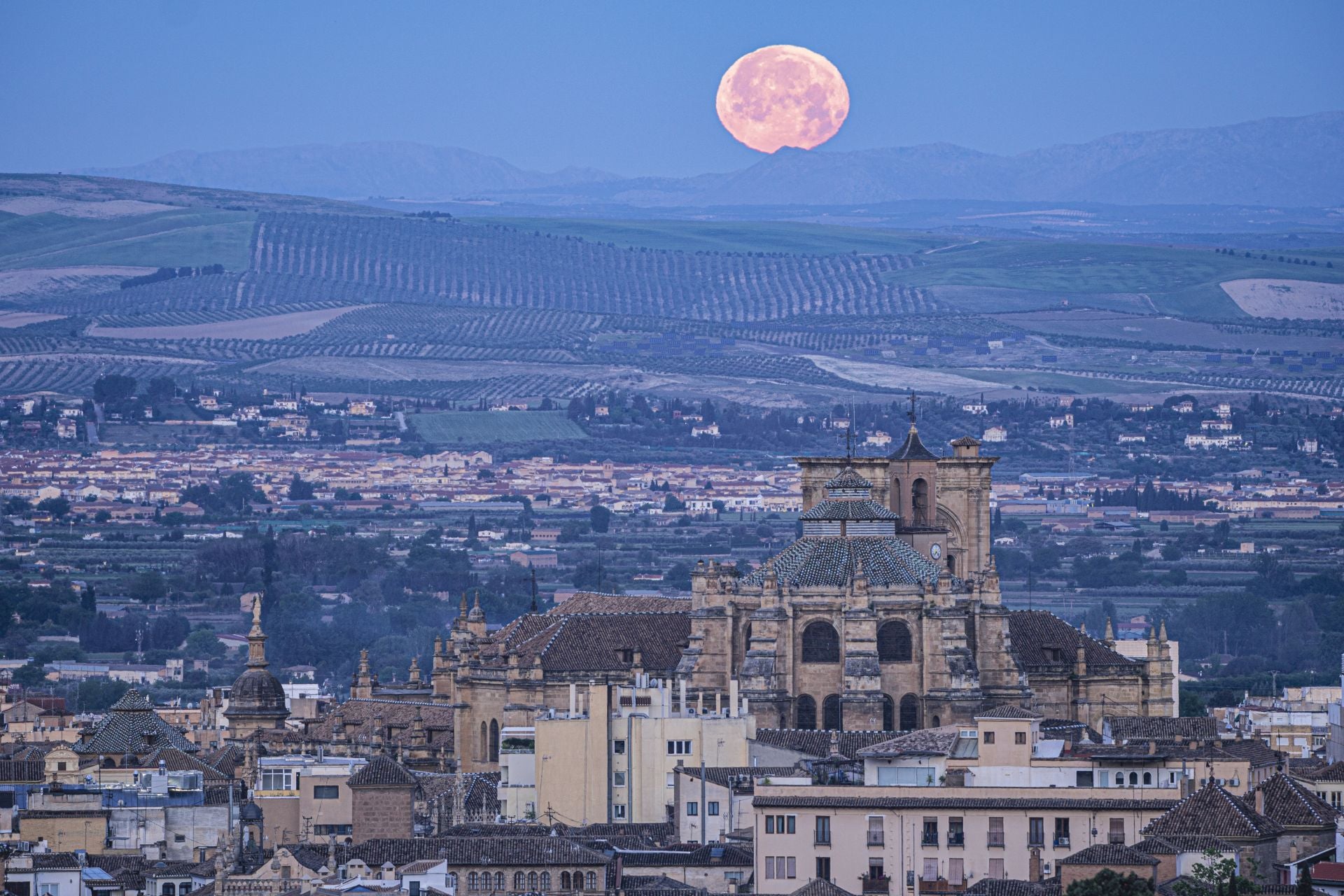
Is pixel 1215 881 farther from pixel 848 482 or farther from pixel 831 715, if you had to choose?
pixel 848 482

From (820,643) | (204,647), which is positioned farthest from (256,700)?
(204,647)

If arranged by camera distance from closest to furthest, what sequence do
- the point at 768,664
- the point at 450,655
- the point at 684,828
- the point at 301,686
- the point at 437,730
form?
the point at 684,828, the point at 768,664, the point at 437,730, the point at 450,655, the point at 301,686

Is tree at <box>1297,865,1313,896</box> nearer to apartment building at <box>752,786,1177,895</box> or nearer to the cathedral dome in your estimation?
apartment building at <box>752,786,1177,895</box>

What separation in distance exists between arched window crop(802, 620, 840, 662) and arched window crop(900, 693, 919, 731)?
6.70 ft

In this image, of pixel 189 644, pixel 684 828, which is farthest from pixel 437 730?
pixel 189 644

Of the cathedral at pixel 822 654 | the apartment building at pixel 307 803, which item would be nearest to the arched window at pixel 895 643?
the cathedral at pixel 822 654

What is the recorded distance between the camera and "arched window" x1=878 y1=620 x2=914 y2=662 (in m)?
99.5

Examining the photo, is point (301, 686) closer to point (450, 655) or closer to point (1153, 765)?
point (450, 655)

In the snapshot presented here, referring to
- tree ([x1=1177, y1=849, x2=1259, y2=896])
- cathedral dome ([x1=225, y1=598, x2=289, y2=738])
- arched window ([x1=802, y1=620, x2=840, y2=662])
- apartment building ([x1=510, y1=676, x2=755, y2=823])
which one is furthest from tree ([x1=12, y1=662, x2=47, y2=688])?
tree ([x1=1177, y1=849, x2=1259, y2=896])

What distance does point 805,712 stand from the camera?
3880 inches

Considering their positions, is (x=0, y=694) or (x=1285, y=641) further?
(x=1285, y=641)

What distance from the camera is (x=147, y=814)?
79312mm

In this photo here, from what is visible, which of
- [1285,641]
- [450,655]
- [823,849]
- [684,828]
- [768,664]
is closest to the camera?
[823,849]

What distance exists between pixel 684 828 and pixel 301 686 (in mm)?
73693
